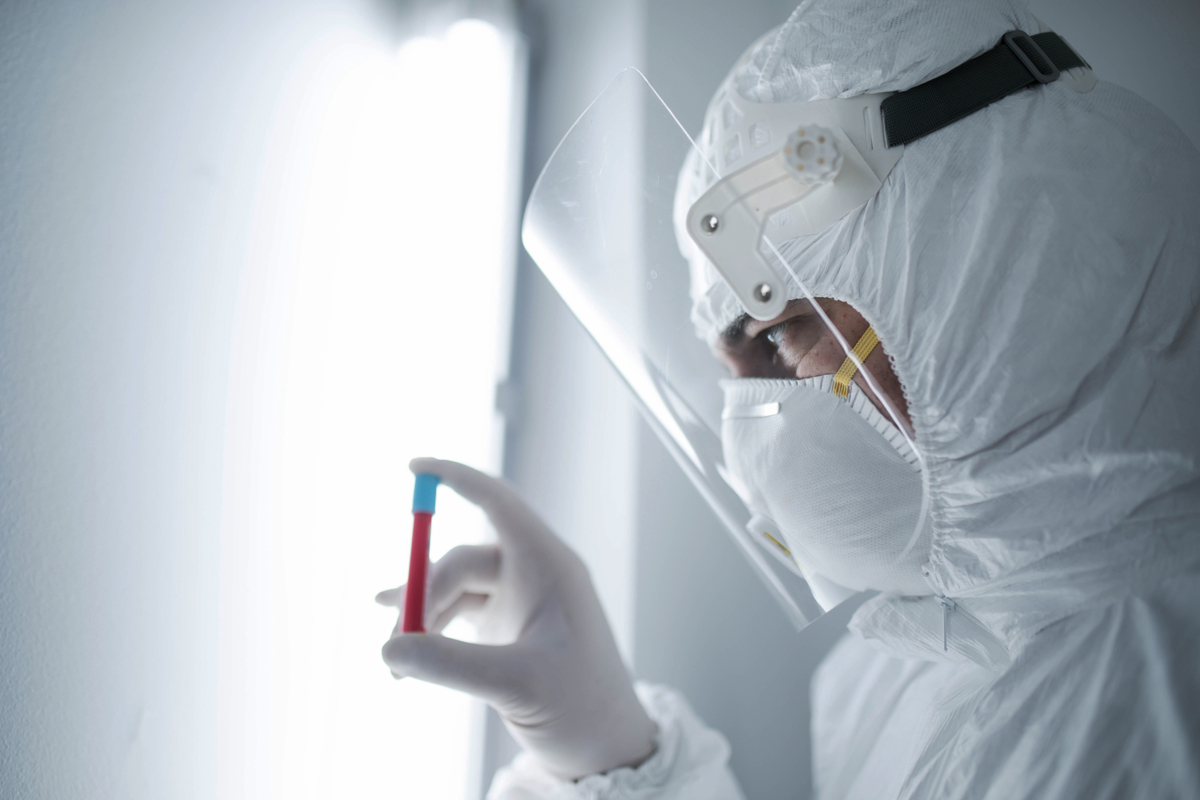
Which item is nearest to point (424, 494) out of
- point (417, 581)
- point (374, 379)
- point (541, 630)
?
point (417, 581)

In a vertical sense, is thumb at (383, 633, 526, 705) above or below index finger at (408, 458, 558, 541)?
below

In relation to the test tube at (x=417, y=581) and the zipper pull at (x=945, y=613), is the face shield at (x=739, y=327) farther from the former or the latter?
the test tube at (x=417, y=581)

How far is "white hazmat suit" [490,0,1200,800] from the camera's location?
1.90 ft

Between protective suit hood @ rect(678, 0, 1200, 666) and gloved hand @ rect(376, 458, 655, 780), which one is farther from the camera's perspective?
gloved hand @ rect(376, 458, 655, 780)

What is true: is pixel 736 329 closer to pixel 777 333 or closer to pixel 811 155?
pixel 777 333

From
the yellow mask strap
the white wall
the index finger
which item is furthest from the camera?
the index finger

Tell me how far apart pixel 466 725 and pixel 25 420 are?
2.63ft

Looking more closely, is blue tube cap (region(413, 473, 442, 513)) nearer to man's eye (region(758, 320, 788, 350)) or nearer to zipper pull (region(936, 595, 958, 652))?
man's eye (region(758, 320, 788, 350))

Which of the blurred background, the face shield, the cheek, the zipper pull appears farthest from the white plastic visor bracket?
the blurred background

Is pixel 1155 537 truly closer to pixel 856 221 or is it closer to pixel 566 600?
pixel 856 221

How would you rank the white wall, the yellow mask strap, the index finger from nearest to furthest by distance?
1. the white wall
2. the yellow mask strap
3. the index finger

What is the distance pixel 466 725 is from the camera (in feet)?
3.54

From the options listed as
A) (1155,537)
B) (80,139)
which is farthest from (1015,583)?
(80,139)

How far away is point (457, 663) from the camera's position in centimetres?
67
